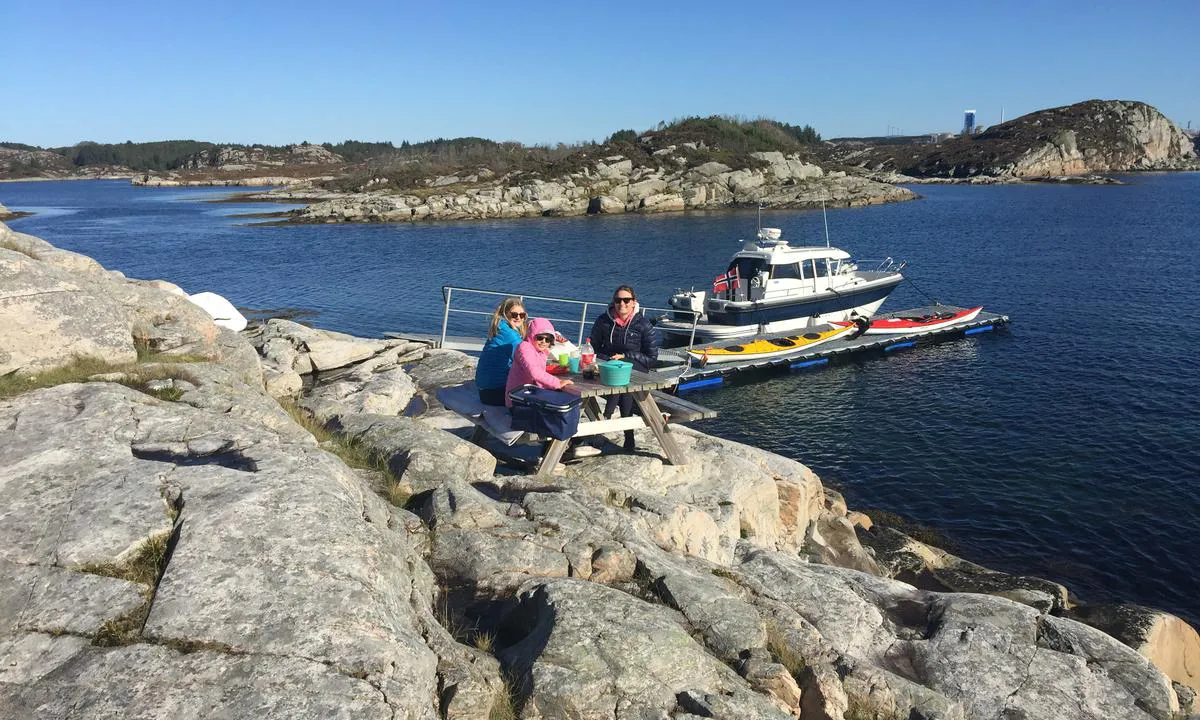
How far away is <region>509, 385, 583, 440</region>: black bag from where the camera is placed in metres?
7.76

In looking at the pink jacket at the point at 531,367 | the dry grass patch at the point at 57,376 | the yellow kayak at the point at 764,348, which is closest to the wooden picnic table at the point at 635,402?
the pink jacket at the point at 531,367

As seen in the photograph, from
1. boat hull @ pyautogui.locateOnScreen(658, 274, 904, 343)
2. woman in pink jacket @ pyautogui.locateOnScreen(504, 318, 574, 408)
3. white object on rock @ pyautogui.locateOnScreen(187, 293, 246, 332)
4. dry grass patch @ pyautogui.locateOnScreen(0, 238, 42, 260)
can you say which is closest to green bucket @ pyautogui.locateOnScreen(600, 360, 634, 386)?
woman in pink jacket @ pyautogui.locateOnScreen(504, 318, 574, 408)

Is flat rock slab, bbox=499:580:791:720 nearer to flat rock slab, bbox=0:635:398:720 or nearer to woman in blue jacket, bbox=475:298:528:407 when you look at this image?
flat rock slab, bbox=0:635:398:720

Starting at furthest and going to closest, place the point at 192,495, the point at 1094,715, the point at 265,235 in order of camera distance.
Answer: the point at 265,235, the point at 1094,715, the point at 192,495

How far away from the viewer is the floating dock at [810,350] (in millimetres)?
25811

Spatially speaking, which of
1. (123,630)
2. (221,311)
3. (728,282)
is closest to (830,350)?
(728,282)

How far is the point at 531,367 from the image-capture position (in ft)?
26.2

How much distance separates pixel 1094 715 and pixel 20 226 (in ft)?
312

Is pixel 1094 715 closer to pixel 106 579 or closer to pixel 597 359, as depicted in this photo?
pixel 597 359

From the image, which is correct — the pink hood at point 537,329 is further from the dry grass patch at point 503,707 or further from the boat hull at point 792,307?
the boat hull at point 792,307

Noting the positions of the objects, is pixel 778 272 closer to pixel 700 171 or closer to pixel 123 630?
pixel 123 630

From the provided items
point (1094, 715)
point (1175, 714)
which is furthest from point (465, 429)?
point (1175, 714)

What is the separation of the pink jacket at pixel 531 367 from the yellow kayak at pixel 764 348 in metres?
17.5

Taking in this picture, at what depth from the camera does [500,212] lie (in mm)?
85500
